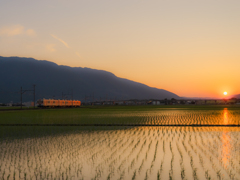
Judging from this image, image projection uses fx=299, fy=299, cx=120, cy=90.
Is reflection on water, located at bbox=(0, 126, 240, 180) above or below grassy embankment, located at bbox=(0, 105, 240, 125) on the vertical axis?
above

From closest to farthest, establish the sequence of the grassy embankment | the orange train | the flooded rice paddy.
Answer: the flooded rice paddy, the grassy embankment, the orange train

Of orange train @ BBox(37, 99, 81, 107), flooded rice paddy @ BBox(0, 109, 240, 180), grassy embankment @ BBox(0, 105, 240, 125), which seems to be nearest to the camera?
flooded rice paddy @ BBox(0, 109, 240, 180)

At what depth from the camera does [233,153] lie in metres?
10.6

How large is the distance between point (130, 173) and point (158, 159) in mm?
2110

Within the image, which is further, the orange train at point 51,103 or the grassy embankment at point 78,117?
the orange train at point 51,103

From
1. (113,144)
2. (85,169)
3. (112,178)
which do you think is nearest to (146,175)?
(112,178)

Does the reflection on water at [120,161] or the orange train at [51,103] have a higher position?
the orange train at [51,103]

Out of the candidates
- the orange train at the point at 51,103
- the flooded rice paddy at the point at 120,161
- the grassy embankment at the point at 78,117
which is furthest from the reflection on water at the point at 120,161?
the orange train at the point at 51,103

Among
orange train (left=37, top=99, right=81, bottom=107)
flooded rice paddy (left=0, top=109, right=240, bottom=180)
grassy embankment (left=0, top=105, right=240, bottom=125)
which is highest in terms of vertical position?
orange train (left=37, top=99, right=81, bottom=107)

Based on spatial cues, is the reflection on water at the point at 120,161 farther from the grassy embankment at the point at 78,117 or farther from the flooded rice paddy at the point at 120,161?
the grassy embankment at the point at 78,117

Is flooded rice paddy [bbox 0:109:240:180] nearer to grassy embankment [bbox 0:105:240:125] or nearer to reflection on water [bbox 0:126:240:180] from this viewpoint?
reflection on water [bbox 0:126:240:180]

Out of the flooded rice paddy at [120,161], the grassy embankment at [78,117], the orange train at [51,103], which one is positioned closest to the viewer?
the flooded rice paddy at [120,161]

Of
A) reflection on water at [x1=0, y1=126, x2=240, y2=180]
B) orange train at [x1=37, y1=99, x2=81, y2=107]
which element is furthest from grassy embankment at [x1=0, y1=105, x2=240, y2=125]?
orange train at [x1=37, y1=99, x2=81, y2=107]

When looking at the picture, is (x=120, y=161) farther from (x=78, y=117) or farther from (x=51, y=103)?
(x=51, y=103)
